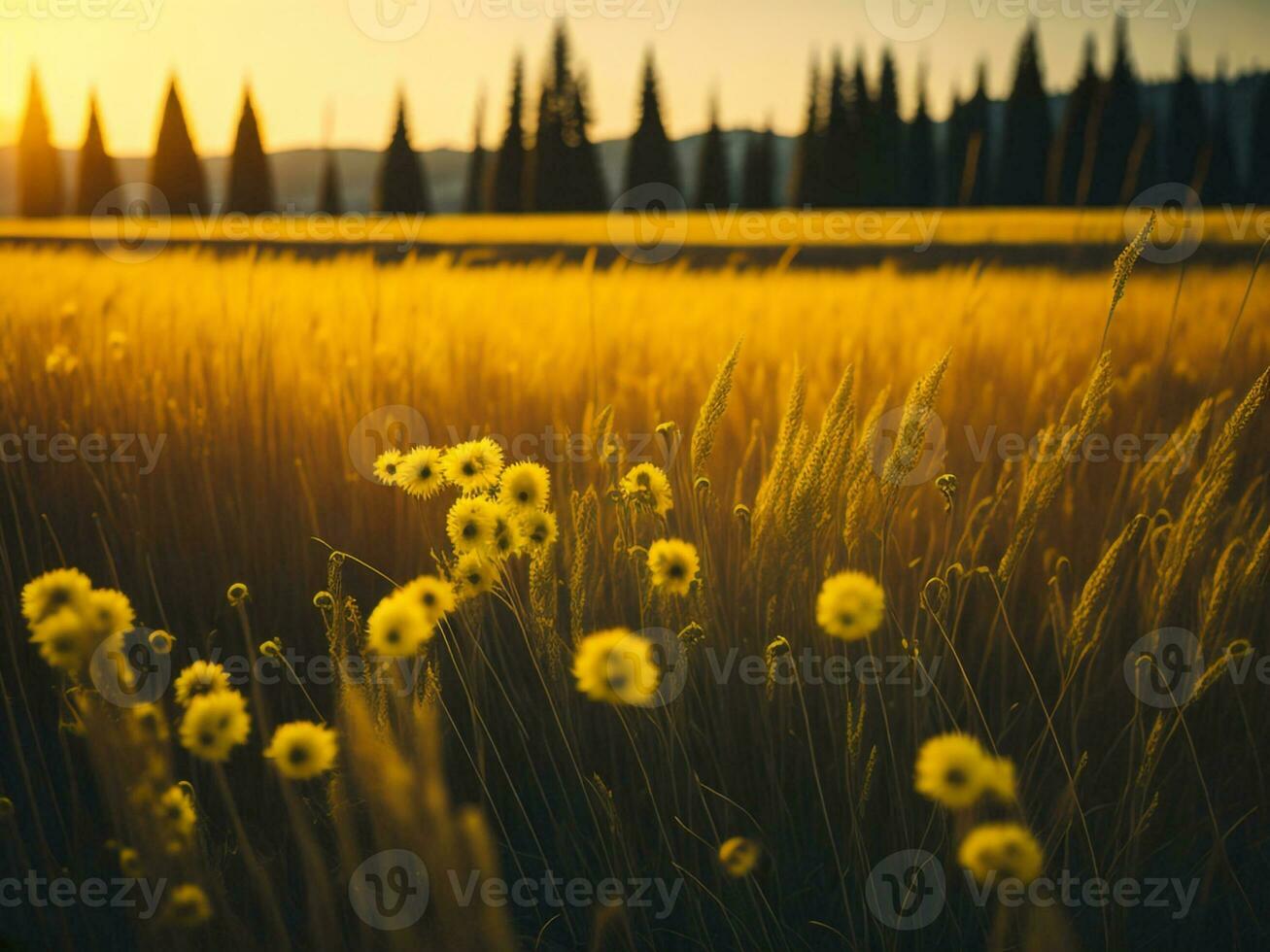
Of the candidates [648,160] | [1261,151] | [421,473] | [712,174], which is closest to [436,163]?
[648,160]

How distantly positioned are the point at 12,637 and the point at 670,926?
0.96 metres

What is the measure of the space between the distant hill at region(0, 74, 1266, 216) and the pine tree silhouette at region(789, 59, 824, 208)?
9.3 inches

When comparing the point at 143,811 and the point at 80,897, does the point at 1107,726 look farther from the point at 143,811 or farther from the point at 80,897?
the point at 80,897

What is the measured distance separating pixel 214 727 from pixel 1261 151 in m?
6.40

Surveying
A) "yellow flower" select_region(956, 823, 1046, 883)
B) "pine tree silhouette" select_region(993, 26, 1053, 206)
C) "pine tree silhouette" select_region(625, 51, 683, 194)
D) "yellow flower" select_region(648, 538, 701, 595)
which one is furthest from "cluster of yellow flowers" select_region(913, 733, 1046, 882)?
"pine tree silhouette" select_region(993, 26, 1053, 206)

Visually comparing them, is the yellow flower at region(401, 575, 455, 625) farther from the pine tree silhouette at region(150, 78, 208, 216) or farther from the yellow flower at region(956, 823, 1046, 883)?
the pine tree silhouette at region(150, 78, 208, 216)

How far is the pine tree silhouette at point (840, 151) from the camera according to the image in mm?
10555

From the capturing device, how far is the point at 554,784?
106 centimetres

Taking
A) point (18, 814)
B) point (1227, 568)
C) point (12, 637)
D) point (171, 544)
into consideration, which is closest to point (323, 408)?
point (171, 544)

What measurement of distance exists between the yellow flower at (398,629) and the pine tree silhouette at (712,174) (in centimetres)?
1251

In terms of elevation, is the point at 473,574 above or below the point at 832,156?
below

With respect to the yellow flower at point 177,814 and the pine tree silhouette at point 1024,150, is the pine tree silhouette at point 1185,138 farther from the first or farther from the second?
the yellow flower at point 177,814

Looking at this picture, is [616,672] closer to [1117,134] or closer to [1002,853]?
[1002,853]

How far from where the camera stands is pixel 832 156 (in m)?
11.0
